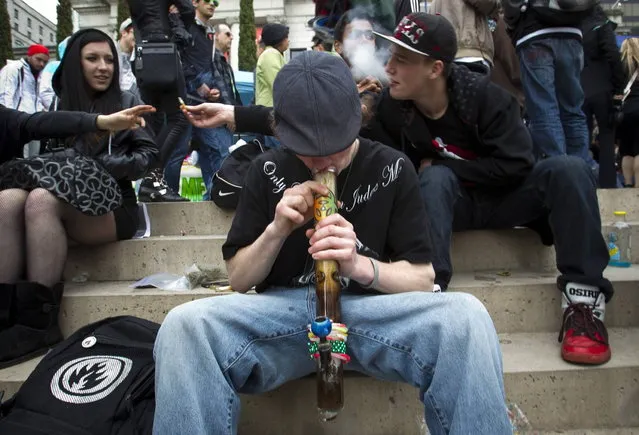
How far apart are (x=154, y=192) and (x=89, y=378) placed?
2.05m

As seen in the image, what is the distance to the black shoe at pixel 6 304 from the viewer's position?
222cm

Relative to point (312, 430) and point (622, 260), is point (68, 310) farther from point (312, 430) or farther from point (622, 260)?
point (622, 260)

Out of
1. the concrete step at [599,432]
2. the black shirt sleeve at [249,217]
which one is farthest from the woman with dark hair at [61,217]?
the concrete step at [599,432]

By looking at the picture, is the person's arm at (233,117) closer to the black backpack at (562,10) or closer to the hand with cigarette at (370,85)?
the hand with cigarette at (370,85)

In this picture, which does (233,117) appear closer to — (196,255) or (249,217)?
(249,217)

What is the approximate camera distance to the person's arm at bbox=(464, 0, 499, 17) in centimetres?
346

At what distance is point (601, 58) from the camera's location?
460 cm

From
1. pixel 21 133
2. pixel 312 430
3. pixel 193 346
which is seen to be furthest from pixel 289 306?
pixel 21 133

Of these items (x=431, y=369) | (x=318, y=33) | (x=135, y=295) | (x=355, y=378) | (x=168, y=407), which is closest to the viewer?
(x=168, y=407)

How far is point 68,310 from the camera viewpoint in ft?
8.15

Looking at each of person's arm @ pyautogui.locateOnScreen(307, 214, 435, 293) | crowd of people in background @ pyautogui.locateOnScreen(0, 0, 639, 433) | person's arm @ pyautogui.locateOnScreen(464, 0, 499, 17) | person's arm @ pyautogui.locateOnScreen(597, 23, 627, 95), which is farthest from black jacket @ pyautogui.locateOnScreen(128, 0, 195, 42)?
person's arm @ pyautogui.locateOnScreen(597, 23, 627, 95)

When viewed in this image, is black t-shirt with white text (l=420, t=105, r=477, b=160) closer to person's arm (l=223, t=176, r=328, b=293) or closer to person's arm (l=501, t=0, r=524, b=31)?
person's arm (l=223, t=176, r=328, b=293)

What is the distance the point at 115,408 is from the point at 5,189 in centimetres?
138

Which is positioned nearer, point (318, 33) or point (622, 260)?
point (622, 260)
